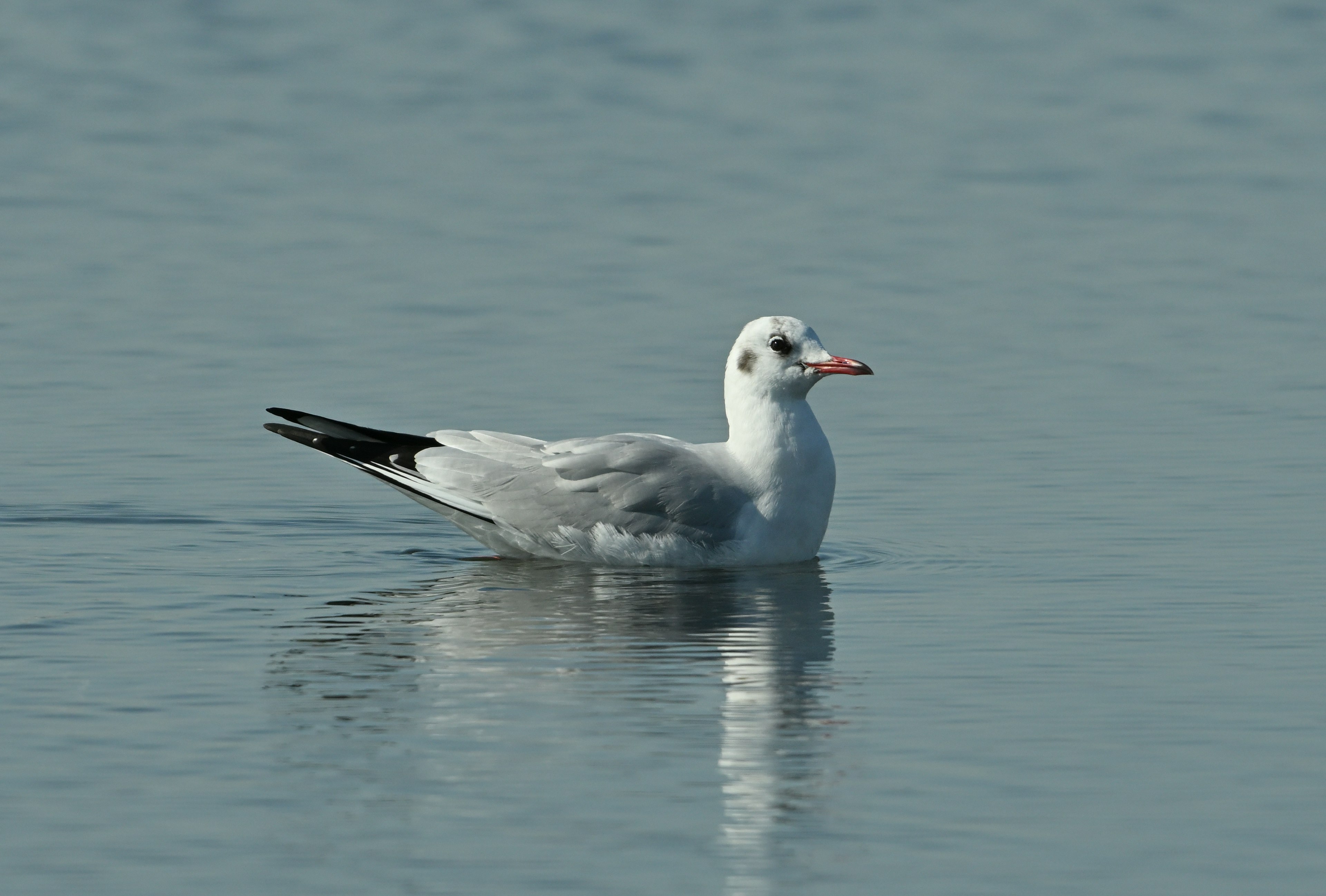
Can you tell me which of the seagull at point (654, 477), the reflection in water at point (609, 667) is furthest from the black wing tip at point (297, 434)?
the reflection in water at point (609, 667)

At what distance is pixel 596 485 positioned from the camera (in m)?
12.7

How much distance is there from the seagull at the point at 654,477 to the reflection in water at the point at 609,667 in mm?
178

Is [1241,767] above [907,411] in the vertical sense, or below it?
below

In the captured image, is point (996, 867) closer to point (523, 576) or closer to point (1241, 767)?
point (1241, 767)

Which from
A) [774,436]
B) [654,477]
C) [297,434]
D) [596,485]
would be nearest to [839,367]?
[774,436]

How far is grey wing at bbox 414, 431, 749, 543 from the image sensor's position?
41.1 feet

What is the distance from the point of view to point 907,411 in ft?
51.8

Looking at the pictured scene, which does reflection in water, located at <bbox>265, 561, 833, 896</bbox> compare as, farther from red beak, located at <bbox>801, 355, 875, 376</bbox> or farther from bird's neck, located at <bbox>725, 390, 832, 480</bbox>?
red beak, located at <bbox>801, 355, 875, 376</bbox>

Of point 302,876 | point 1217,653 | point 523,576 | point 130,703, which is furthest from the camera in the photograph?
point 523,576

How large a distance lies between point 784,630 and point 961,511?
2814 mm

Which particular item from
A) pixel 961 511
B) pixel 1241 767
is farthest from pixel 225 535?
pixel 1241 767

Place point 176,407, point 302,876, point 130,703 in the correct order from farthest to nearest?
point 176,407 < point 130,703 < point 302,876

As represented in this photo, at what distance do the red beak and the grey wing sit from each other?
2.69 ft

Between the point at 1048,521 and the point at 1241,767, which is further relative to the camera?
the point at 1048,521
